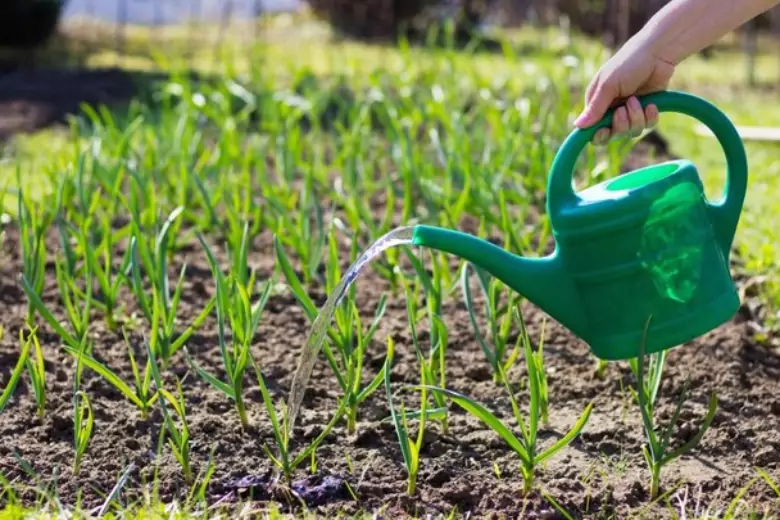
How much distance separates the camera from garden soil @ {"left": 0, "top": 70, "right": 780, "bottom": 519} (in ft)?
7.09

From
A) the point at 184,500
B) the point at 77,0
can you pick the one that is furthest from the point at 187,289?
the point at 77,0

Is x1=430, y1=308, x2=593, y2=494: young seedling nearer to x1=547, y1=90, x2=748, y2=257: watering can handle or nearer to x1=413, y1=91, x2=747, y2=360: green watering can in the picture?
x1=413, y1=91, x2=747, y2=360: green watering can

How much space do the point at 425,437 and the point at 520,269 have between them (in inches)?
18.6

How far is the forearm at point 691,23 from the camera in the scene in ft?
6.86

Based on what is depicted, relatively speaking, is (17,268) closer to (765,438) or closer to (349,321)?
(349,321)

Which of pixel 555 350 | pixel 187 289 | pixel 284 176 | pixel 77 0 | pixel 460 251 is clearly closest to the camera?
pixel 460 251

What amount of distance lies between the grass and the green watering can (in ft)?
0.42

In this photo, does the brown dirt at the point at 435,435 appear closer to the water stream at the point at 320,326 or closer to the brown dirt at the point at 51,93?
the water stream at the point at 320,326

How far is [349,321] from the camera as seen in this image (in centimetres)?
244

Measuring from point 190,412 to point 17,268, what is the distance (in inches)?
46.4

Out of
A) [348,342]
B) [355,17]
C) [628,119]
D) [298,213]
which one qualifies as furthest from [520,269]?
[355,17]

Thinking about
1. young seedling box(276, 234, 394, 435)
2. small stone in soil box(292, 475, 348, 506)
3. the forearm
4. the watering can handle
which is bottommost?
small stone in soil box(292, 475, 348, 506)

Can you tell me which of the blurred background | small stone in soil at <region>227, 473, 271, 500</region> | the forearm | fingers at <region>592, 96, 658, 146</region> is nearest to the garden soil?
small stone in soil at <region>227, 473, 271, 500</region>

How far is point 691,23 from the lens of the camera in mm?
2109
